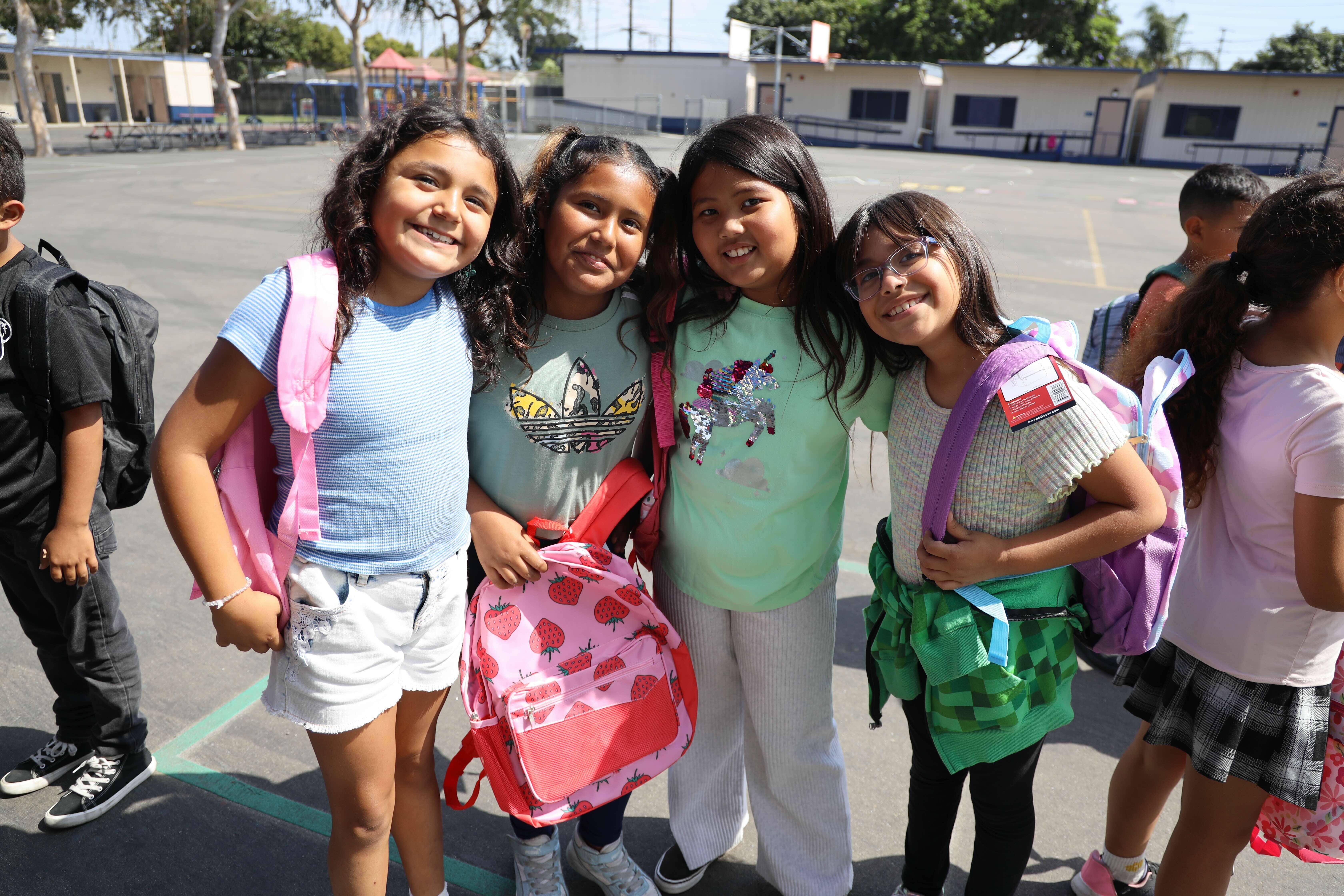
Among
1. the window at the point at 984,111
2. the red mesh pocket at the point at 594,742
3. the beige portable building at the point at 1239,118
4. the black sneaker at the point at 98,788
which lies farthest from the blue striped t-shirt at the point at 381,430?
the window at the point at 984,111

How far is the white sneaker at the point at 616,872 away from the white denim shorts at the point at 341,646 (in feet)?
2.42

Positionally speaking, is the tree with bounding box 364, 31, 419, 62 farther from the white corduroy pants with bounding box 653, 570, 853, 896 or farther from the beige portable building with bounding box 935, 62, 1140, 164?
the white corduroy pants with bounding box 653, 570, 853, 896

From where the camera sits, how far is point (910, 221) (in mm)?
1649

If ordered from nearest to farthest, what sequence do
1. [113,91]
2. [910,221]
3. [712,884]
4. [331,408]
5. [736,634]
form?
[331,408]
[910,221]
[736,634]
[712,884]
[113,91]

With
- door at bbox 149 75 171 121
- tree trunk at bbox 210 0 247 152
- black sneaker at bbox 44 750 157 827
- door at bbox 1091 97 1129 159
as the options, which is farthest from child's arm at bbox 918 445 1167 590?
door at bbox 149 75 171 121

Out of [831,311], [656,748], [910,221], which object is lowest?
[656,748]

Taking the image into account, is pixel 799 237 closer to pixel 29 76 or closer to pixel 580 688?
pixel 580 688

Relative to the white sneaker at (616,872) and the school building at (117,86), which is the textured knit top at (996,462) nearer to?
the white sneaker at (616,872)

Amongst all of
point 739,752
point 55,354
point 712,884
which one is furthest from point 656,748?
point 55,354

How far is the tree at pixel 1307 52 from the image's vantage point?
4053 centimetres

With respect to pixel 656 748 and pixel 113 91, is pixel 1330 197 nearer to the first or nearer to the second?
pixel 656 748

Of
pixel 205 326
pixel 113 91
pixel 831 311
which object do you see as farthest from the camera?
pixel 113 91

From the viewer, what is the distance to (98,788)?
228 centimetres

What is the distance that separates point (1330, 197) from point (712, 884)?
A: 79.7 inches
